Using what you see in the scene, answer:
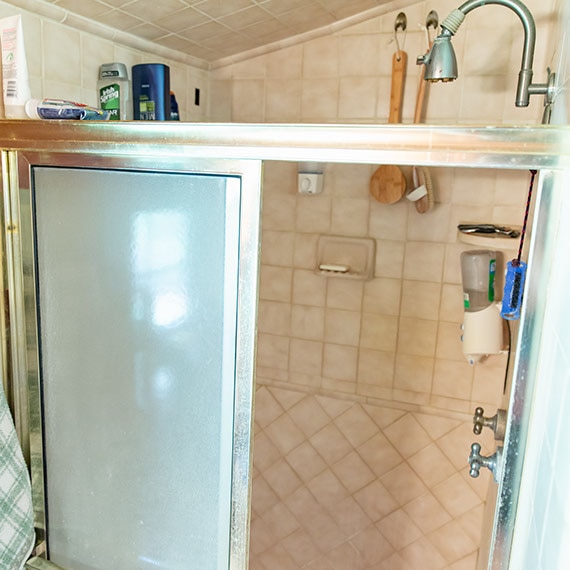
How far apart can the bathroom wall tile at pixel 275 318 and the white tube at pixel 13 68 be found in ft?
3.57

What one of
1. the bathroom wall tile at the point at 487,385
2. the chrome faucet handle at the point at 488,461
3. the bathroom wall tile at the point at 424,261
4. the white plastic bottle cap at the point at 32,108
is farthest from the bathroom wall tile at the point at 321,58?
the chrome faucet handle at the point at 488,461

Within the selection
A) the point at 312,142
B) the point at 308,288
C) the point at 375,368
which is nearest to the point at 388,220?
the point at 308,288

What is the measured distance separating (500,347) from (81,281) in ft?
4.01

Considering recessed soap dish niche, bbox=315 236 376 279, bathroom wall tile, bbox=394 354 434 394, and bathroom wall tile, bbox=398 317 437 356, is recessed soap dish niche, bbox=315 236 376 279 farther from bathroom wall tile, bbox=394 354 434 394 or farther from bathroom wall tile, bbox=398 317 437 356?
bathroom wall tile, bbox=394 354 434 394

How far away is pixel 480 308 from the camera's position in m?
1.58

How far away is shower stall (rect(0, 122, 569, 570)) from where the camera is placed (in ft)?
2.62

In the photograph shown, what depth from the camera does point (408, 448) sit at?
184 cm

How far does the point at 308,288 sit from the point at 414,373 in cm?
47

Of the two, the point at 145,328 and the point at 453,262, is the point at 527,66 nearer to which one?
the point at 453,262

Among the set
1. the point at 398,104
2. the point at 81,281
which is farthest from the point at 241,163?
the point at 398,104

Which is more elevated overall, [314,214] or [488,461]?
[314,214]

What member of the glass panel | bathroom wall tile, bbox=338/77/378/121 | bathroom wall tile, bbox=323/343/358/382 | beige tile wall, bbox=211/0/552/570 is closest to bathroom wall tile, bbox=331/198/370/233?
beige tile wall, bbox=211/0/552/570

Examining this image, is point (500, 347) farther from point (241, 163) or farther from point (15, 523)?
point (15, 523)

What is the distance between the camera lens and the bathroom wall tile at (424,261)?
1.72 metres
